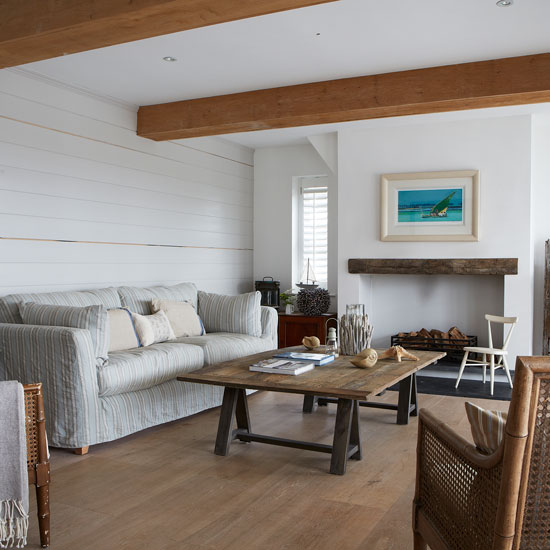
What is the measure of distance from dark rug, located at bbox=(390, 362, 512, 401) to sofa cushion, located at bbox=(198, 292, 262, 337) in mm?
1361

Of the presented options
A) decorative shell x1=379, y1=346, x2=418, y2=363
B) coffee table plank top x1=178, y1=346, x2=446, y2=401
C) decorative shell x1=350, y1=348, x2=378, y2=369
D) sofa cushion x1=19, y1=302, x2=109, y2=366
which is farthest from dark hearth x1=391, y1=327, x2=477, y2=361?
sofa cushion x1=19, y1=302, x2=109, y2=366

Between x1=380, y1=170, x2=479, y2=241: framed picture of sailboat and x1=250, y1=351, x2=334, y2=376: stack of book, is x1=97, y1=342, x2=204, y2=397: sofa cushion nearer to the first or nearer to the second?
x1=250, y1=351, x2=334, y2=376: stack of book

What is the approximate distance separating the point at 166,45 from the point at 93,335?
1921 mm

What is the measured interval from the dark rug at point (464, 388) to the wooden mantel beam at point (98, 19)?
3.60m

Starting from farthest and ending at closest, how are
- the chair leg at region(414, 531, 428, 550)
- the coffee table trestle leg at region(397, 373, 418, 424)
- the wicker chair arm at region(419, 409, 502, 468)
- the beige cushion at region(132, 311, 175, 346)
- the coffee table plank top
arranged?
1. the beige cushion at region(132, 311, 175, 346)
2. the coffee table trestle leg at region(397, 373, 418, 424)
3. the coffee table plank top
4. the chair leg at region(414, 531, 428, 550)
5. the wicker chair arm at region(419, 409, 502, 468)

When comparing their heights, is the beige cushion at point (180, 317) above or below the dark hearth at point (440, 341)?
above

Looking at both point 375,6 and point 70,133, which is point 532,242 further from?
point 70,133

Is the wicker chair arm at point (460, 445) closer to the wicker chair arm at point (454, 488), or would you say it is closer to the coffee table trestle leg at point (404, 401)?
the wicker chair arm at point (454, 488)

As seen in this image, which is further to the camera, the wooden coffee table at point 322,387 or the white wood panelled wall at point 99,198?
the white wood panelled wall at point 99,198

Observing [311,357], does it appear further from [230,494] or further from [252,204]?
[252,204]

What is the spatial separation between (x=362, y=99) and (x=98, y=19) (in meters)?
2.24

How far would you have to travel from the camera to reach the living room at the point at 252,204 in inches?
116

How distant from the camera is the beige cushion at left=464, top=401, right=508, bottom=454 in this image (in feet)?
5.47

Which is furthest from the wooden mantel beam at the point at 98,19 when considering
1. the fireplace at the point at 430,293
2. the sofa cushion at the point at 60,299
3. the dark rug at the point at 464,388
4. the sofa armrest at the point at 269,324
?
the fireplace at the point at 430,293
